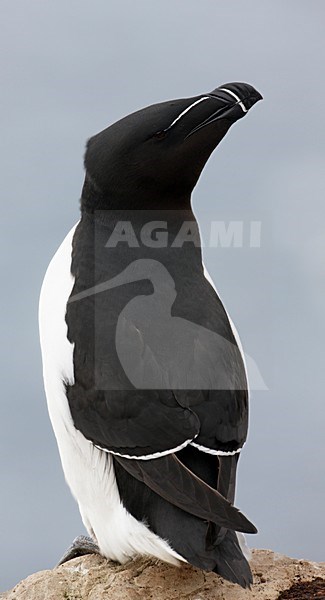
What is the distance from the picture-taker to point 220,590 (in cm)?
470

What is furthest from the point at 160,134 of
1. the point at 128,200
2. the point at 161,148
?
the point at 128,200

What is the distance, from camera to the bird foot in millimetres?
5371

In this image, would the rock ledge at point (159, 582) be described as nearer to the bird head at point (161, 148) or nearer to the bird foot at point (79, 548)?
the bird foot at point (79, 548)

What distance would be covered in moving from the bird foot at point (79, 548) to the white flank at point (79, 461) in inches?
12.3

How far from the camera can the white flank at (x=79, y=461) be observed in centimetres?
464

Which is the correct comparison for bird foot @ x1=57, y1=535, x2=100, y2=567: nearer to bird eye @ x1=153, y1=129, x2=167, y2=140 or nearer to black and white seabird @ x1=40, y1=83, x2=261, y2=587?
black and white seabird @ x1=40, y1=83, x2=261, y2=587

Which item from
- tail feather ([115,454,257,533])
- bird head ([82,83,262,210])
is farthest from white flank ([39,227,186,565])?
bird head ([82,83,262,210])

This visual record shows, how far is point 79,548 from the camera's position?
5.39 meters

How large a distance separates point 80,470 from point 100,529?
31cm

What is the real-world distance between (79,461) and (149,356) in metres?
0.70

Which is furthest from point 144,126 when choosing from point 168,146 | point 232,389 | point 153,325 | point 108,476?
point 108,476

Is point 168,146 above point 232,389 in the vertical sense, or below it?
above

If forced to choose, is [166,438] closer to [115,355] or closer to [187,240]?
[115,355]

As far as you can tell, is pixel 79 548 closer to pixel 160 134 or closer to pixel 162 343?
pixel 162 343
